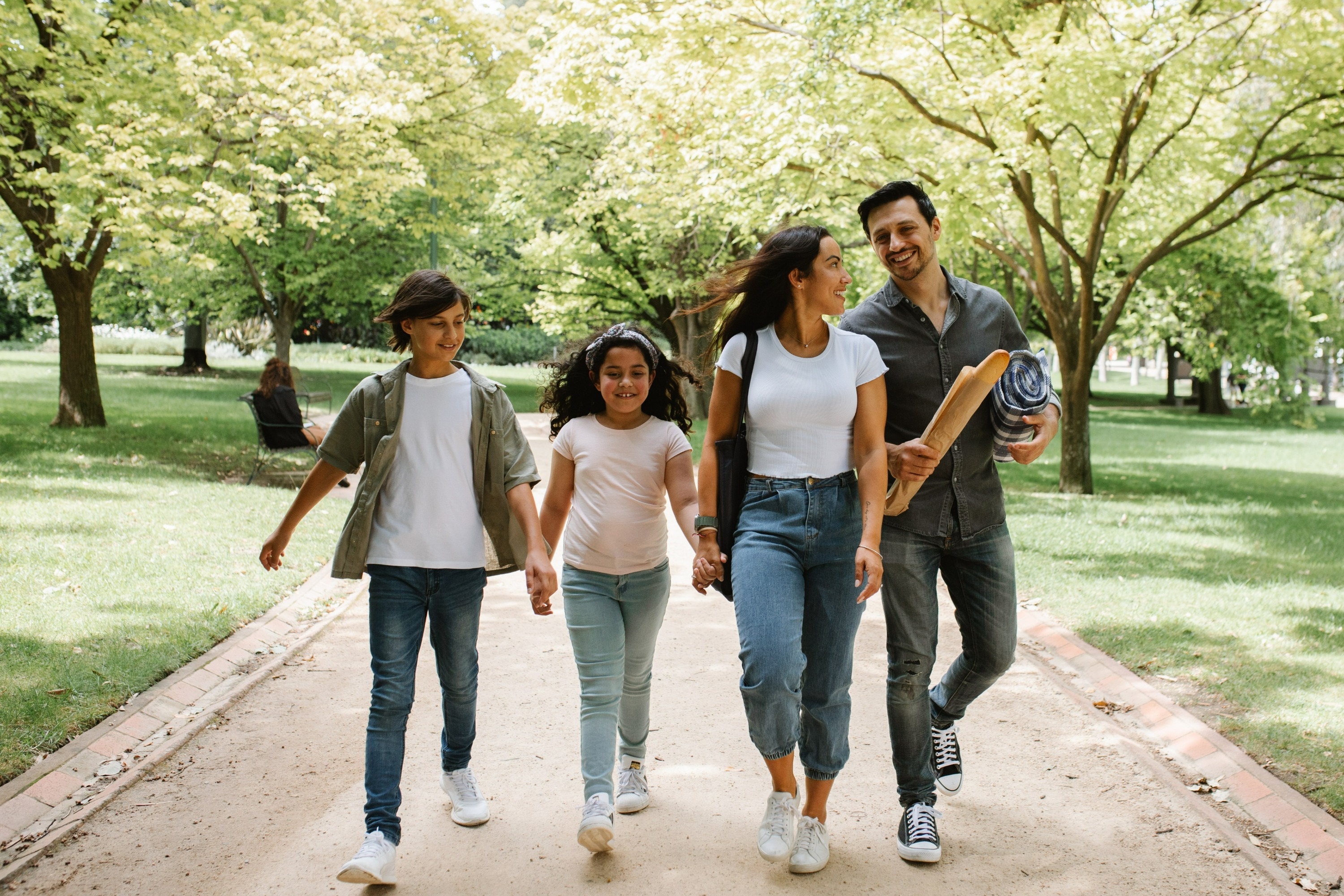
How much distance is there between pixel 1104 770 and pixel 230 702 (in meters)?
3.84

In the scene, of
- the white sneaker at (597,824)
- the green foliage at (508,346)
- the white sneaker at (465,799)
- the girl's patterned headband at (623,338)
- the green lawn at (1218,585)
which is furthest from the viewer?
the green foliage at (508,346)

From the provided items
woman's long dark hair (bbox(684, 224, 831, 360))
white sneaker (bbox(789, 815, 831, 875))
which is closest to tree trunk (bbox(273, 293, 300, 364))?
woman's long dark hair (bbox(684, 224, 831, 360))

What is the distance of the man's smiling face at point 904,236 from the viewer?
357 centimetres

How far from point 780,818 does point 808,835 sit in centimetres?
10

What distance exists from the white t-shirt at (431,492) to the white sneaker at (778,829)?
1218 millimetres

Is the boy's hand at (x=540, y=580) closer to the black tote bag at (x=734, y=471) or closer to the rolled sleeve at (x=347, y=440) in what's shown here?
the black tote bag at (x=734, y=471)

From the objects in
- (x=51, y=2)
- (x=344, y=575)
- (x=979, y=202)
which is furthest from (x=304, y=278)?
(x=344, y=575)

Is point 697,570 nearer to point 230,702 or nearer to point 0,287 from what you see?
point 230,702

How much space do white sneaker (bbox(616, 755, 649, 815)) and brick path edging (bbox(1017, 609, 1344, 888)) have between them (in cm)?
205

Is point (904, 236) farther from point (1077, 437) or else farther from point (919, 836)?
point (1077, 437)

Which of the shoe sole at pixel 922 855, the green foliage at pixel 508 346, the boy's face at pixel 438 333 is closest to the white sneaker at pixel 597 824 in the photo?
the shoe sole at pixel 922 855

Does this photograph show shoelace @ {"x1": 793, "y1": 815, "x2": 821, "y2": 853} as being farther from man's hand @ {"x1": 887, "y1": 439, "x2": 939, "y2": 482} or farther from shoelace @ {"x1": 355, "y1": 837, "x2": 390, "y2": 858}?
shoelace @ {"x1": 355, "y1": 837, "x2": 390, "y2": 858}

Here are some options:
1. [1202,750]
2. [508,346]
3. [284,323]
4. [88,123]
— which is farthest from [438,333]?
[508,346]

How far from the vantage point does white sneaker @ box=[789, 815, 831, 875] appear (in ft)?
11.5
